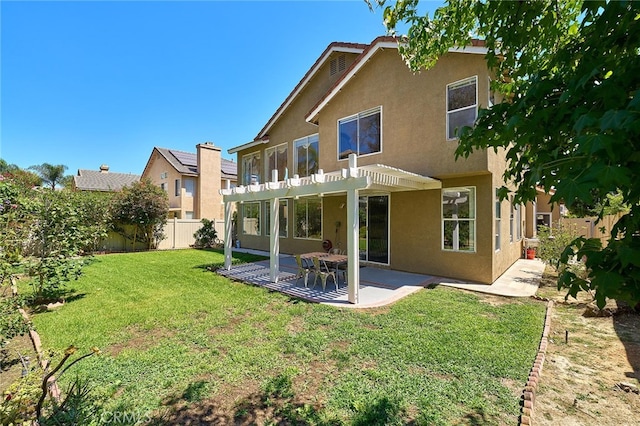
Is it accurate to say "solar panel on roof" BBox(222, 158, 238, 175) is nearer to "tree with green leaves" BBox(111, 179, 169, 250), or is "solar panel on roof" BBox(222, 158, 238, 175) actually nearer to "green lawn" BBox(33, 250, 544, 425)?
"tree with green leaves" BBox(111, 179, 169, 250)

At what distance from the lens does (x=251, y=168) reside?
20703 millimetres

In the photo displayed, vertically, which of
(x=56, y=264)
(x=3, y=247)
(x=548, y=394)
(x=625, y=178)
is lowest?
(x=548, y=394)

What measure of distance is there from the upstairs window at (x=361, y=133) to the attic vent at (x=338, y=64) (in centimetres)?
399

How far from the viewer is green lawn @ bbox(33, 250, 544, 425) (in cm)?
374

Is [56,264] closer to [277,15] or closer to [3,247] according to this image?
[3,247]

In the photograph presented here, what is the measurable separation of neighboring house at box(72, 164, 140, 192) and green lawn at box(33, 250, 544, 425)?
100 feet

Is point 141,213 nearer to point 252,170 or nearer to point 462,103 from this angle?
point 252,170

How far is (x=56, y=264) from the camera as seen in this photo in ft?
24.6

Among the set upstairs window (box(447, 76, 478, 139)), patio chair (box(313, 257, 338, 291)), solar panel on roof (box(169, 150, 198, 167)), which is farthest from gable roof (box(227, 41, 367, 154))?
solar panel on roof (box(169, 150, 198, 167))

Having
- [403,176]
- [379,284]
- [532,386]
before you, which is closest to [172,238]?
[379,284]

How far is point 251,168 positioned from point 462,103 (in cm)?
1468

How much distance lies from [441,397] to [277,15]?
1154cm

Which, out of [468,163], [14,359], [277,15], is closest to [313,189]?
[468,163]

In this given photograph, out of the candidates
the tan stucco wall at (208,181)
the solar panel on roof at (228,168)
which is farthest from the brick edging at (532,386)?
the solar panel on roof at (228,168)
